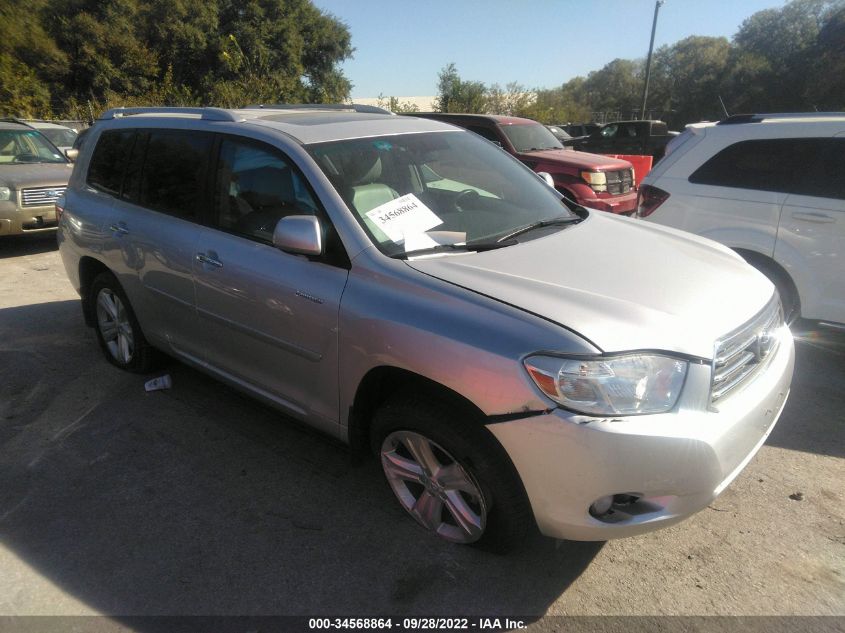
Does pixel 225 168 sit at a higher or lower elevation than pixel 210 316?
higher

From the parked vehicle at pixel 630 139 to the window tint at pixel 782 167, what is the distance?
1345 cm

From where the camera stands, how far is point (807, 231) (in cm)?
436

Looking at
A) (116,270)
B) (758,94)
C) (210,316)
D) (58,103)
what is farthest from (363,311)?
(758,94)

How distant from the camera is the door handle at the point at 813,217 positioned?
14.0 ft

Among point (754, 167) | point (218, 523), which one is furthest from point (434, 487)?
point (754, 167)

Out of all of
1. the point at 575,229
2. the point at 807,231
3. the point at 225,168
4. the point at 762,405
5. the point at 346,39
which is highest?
the point at 346,39

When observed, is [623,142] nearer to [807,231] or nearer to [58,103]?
[807,231]

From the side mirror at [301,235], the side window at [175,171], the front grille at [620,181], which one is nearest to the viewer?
the side mirror at [301,235]

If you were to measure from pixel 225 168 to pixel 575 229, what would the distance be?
1.97m

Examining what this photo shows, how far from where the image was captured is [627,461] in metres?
2.04

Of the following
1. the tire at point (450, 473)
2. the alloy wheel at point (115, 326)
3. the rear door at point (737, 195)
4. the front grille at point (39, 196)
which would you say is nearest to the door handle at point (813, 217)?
the rear door at point (737, 195)

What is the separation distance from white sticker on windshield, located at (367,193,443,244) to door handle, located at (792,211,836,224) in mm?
3017

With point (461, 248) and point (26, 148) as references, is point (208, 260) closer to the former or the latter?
point (461, 248)

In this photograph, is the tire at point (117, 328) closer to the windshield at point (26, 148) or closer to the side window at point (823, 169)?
the side window at point (823, 169)
